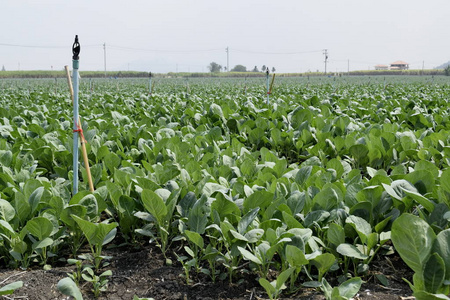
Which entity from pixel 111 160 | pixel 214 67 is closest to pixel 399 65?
pixel 214 67

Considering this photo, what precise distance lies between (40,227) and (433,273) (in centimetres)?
224

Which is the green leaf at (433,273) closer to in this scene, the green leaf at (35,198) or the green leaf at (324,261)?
the green leaf at (324,261)

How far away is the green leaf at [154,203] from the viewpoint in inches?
103

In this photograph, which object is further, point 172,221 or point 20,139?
point 20,139

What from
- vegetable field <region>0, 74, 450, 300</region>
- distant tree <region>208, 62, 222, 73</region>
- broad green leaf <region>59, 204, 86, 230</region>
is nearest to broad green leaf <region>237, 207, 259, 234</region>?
vegetable field <region>0, 74, 450, 300</region>

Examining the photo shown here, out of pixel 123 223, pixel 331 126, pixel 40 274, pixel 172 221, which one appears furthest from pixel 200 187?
pixel 331 126

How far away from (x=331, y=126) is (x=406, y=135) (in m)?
1.31

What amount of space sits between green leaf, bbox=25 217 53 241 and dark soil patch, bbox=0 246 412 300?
25 cm

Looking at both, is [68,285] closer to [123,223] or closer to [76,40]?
[123,223]

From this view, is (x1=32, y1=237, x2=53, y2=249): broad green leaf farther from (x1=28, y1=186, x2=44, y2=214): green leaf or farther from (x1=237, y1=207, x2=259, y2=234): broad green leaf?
(x1=237, y1=207, x2=259, y2=234): broad green leaf

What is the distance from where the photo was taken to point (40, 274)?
103 inches

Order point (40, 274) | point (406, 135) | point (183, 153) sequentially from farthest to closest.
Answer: point (406, 135)
point (183, 153)
point (40, 274)

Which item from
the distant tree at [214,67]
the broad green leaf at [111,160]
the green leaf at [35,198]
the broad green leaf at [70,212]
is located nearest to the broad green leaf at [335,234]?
the broad green leaf at [70,212]

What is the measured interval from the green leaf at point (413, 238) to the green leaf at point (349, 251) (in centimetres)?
43
